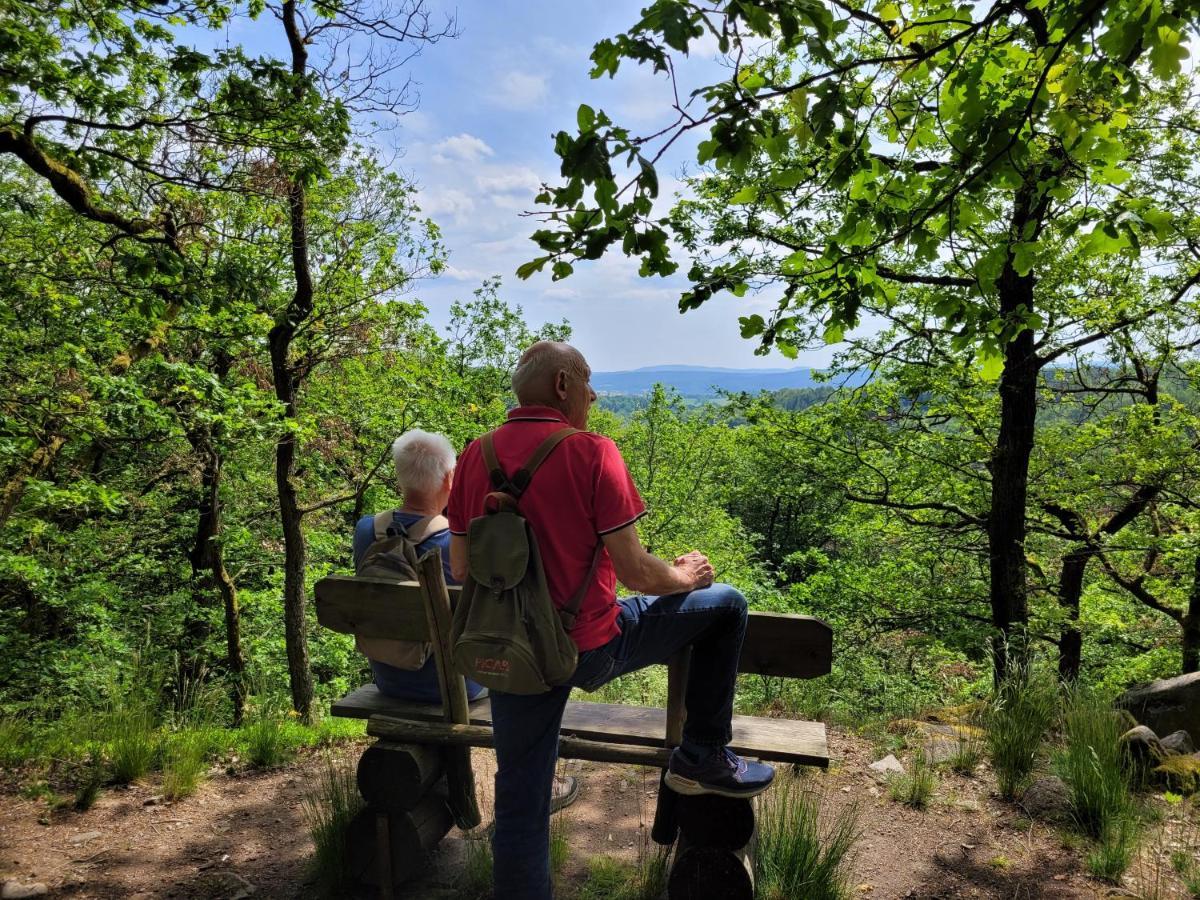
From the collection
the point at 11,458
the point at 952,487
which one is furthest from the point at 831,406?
the point at 11,458

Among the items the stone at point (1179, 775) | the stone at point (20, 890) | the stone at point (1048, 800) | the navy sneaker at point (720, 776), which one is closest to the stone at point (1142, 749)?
the stone at point (1179, 775)

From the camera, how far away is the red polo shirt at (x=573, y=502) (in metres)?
2.04

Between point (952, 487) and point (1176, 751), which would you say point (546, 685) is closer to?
point (1176, 751)

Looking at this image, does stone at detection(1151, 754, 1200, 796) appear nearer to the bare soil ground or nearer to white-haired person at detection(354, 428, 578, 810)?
the bare soil ground

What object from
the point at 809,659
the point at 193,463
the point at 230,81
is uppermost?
the point at 230,81

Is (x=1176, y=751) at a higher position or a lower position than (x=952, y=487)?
lower

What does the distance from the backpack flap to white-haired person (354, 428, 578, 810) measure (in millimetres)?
948

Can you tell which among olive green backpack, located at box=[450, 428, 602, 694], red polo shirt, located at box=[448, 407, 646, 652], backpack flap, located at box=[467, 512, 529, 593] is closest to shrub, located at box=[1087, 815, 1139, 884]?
red polo shirt, located at box=[448, 407, 646, 652]

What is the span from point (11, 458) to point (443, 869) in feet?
22.2

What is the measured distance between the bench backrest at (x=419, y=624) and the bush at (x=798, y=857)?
607mm

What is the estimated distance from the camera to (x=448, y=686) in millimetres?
2809

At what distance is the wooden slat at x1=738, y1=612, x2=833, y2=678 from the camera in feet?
8.13

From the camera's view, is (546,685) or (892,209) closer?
(546,685)

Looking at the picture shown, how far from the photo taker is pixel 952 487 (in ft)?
30.6
